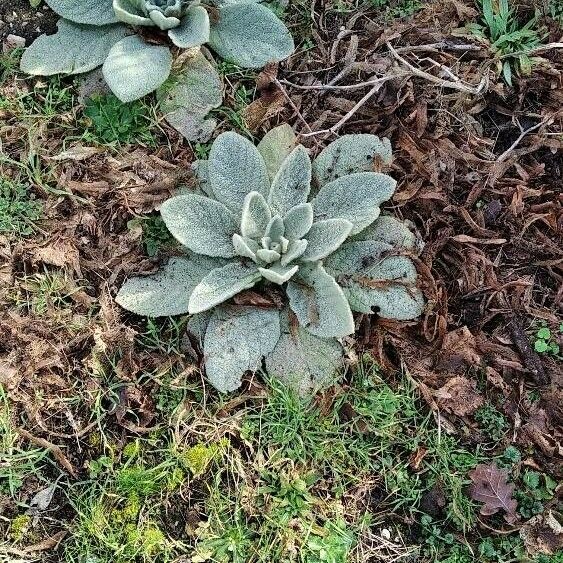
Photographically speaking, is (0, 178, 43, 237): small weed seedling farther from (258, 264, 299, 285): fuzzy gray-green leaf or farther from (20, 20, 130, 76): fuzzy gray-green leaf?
(258, 264, 299, 285): fuzzy gray-green leaf

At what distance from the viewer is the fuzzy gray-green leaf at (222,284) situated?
210 centimetres

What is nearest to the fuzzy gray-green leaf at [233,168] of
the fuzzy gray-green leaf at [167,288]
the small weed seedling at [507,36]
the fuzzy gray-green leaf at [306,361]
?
the fuzzy gray-green leaf at [167,288]

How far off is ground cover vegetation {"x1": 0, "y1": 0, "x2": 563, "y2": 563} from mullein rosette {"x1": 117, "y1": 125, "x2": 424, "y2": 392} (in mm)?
67

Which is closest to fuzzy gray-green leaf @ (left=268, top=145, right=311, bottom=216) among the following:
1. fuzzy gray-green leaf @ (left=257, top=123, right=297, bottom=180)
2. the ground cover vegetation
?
fuzzy gray-green leaf @ (left=257, top=123, right=297, bottom=180)

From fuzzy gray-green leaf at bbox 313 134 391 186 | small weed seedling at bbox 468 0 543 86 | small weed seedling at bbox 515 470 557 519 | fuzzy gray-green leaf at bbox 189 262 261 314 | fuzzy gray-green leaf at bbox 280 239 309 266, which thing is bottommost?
small weed seedling at bbox 515 470 557 519

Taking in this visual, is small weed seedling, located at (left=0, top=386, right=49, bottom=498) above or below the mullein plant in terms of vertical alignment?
below

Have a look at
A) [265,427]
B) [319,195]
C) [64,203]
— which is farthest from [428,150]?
[64,203]

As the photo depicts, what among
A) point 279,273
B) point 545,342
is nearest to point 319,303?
point 279,273

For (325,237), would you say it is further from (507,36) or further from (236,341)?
(507,36)

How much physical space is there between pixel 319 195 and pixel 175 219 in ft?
1.57

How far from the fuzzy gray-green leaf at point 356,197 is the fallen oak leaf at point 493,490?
0.86 metres

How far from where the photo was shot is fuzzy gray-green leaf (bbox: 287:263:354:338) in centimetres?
208

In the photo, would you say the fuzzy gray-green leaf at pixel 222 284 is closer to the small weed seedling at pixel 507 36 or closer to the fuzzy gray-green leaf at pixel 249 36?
the fuzzy gray-green leaf at pixel 249 36

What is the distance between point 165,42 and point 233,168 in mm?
559
